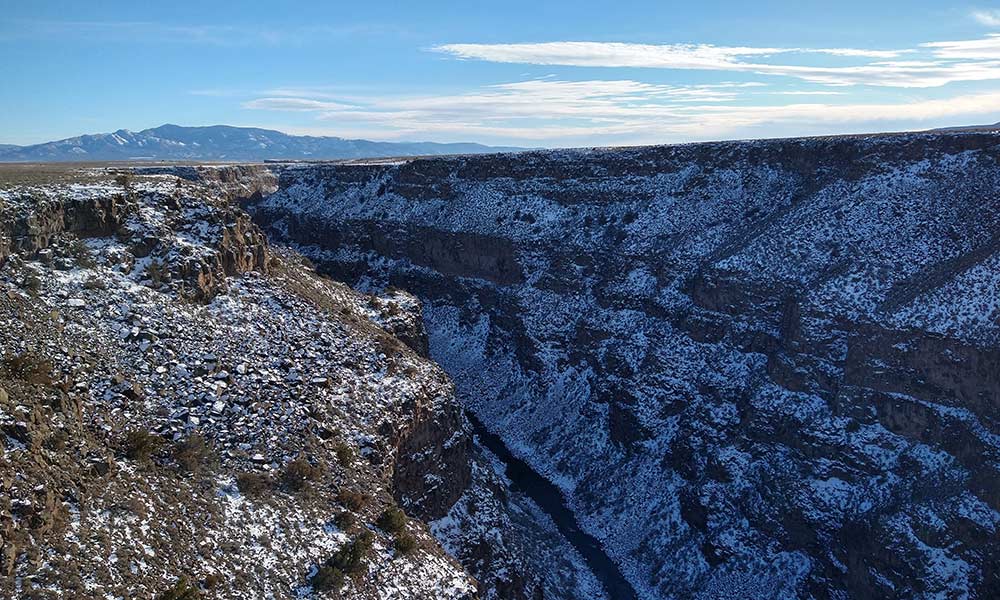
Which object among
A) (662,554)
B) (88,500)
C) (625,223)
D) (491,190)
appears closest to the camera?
(88,500)

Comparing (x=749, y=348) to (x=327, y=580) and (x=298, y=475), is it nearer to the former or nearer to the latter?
(x=298, y=475)

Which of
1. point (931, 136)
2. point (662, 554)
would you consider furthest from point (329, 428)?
point (931, 136)

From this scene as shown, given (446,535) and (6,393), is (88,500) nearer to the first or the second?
(6,393)

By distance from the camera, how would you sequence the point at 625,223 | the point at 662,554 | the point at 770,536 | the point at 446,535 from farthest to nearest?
the point at 625,223, the point at 662,554, the point at 770,536, the point at 446,535

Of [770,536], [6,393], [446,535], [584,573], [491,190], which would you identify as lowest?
[584,573]

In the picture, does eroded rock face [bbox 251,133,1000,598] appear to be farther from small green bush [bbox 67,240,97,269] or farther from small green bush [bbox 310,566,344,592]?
small green bush [bbox 67,240,97,269]

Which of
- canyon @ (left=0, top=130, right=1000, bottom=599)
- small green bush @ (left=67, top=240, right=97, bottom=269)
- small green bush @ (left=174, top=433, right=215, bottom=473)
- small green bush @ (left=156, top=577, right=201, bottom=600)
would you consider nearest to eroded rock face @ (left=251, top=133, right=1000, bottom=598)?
canyon @ (left=0, top=130, right=1000, bottom=599)

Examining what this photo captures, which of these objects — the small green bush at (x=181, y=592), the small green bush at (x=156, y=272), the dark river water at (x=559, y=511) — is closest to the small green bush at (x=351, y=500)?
the small green bush at (x=181, y=592)

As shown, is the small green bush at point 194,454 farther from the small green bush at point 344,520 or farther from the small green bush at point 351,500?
the small green bush at point 344,520
